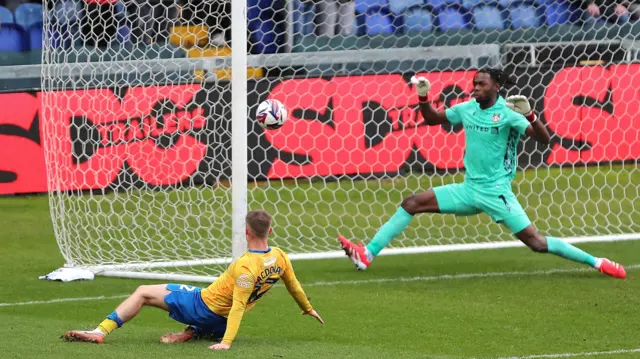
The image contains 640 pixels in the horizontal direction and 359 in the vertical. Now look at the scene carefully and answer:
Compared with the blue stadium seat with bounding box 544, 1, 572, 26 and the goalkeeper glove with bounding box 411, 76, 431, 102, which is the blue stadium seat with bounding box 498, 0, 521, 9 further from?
the goalkeeper glove with bounding box 411, 76, 431, 102

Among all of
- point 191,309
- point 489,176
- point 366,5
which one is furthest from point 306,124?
point 191,309

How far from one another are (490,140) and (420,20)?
6.80 meters

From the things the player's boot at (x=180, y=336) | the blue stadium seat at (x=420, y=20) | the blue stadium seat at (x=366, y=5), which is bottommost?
the player's boot at (x=180, y=336)

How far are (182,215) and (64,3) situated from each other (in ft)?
8.15

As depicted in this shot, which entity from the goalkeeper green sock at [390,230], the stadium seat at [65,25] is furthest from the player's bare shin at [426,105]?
the stadium seat at [65,25]

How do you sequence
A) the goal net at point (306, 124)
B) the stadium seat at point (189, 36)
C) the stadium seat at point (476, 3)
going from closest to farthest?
the goal net at point (306, 124)
the stadium seat at point (189, 36)
the stadium seat at point (476, 3)

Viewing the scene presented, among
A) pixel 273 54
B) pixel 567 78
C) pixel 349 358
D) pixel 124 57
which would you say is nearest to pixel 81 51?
pixel 124 57

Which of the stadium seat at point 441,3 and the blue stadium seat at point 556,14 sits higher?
the stadium seat at point 441,3

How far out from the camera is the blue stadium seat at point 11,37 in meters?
15.8

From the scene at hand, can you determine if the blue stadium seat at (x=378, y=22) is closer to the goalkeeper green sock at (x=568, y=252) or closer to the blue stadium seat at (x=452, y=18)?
the blue stadium seat at (x=452, y=18)

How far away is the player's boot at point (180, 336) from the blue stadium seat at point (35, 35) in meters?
9.92

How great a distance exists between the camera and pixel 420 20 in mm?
16141

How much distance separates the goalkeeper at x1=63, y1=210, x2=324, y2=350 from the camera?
22.4 feet

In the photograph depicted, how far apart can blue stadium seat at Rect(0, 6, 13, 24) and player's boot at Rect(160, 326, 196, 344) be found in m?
10.3
